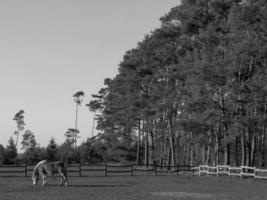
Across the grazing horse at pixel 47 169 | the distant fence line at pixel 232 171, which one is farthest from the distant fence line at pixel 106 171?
the grazing horse at pixel 47 169

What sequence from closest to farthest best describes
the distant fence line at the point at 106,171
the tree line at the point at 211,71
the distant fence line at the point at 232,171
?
the distant fence line at the point at 232,171
the tree line at the point at 211,71
the distant fence line at the point at 106,171

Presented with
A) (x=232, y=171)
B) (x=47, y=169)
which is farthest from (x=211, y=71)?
(x=47, y=169)

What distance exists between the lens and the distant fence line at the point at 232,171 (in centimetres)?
3241

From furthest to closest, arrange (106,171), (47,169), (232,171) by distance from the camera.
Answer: (106,171) < (232,171) < (47,169)

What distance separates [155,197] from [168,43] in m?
30.0

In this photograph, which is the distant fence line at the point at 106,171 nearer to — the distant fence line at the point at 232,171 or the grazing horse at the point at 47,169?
the distant fence line at the point at 232,171

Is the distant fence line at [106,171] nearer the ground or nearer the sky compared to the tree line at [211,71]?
nearer the ground

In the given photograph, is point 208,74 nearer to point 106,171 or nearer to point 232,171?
point 232,171

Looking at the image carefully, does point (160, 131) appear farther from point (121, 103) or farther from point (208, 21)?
point (208, 21)

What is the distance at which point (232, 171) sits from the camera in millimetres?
36188

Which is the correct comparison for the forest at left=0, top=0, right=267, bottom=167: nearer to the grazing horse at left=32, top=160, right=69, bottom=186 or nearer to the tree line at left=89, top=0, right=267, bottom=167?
the tree line at left=89, top=0, right=267, bottom=167

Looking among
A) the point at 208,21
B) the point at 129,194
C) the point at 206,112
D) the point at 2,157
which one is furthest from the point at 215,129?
the point at 2,157

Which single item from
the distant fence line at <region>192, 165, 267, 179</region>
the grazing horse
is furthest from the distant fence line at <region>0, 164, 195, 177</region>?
the grazing horse

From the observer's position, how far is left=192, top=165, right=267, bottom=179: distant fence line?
32.4 metres
